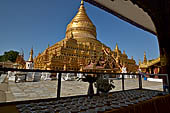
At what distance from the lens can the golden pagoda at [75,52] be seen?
1311cm

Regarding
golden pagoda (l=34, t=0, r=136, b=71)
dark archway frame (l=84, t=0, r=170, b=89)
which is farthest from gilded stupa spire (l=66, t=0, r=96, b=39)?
dark archway frame (l=84, t=0, r=170, b=89)

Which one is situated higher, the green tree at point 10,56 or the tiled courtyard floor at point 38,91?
the green tree at point 10,56

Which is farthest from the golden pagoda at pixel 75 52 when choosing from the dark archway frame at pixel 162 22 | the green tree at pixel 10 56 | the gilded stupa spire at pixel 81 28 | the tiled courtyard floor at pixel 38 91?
the green tree at pixel 10 56

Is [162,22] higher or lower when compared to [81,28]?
lower

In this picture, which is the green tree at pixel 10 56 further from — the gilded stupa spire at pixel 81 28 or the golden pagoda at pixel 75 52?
the gilded stupa spire at pixel 81 28

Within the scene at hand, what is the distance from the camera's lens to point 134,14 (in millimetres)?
2322

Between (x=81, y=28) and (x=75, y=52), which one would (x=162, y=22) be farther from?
(x=81, y=28)

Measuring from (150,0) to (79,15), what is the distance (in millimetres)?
21691

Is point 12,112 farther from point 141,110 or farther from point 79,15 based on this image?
point 79,15

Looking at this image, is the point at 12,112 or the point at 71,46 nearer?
the point at 12,112

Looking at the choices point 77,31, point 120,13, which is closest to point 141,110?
point 120,13

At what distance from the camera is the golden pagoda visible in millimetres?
13105

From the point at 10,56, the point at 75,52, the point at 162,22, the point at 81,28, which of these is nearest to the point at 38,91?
the point at 162,22

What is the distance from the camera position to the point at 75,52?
14898 mm
